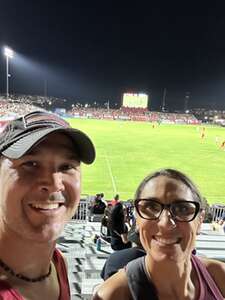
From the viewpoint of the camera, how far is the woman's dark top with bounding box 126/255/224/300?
156 centimetres

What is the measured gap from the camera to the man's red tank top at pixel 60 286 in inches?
51.1

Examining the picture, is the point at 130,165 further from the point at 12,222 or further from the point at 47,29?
the point at 47,29

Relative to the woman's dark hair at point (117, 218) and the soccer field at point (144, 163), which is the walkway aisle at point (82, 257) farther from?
the soccer field at point (144, 163)

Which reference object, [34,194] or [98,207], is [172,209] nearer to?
[34,194]

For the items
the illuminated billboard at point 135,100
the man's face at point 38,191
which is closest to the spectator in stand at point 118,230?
the man's face at point 38,191

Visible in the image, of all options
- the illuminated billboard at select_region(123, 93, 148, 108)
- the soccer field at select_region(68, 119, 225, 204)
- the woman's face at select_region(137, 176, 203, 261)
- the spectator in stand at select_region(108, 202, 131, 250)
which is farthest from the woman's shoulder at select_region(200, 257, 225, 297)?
the illuminated billboard at select_region(123, 93, 148, 108)

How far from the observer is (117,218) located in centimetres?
633

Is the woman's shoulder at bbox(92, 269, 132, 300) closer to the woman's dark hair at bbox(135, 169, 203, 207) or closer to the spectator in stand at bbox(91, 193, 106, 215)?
the woman's dark hair at bbox(135, 169, 203, 207)

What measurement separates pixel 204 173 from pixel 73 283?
1613 cm

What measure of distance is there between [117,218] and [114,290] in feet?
15.9

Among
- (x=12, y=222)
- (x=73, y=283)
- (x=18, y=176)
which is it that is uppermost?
(x=18, y=176)

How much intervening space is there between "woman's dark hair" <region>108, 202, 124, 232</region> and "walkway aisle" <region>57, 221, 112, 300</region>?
638mm

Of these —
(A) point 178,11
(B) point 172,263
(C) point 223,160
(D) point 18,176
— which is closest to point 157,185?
(B) point 172,263

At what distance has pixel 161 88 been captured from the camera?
11369cm
